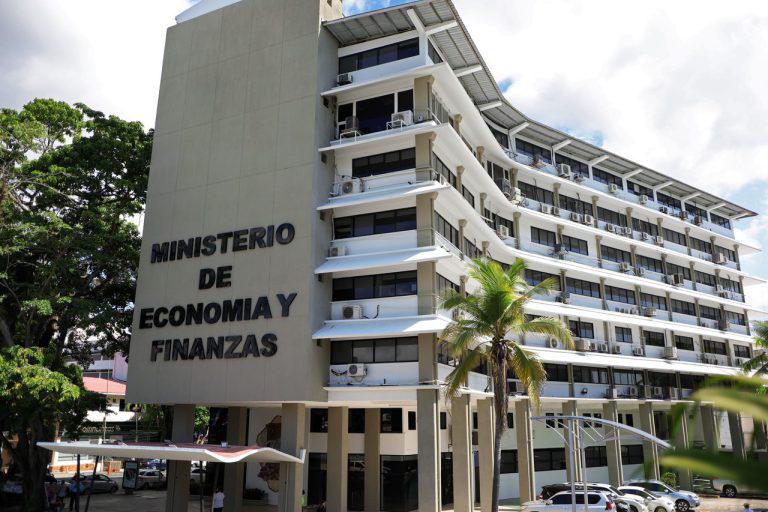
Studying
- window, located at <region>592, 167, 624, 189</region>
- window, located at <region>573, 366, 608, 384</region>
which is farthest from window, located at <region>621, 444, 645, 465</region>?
window, located at <region>592, 167, 624, 189</region>

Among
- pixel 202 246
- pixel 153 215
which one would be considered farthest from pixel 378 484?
pixel 153 215

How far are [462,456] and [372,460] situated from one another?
8041mm

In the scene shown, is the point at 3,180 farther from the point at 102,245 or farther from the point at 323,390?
the point at 323,390

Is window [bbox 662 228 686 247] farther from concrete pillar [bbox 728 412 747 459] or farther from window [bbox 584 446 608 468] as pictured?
window [bbox 584 446 608 468]

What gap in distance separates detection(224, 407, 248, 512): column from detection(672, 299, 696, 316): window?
36.3m

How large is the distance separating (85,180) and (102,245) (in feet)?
15.9

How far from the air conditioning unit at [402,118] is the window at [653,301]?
1129 inches

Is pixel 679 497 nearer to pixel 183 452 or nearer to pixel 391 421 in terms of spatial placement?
pixel 391 421

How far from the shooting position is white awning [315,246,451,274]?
2845 centimetres

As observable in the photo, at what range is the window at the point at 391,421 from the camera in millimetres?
36625

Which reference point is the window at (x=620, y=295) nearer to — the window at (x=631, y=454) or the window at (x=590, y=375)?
the window at (x=590, y=375)

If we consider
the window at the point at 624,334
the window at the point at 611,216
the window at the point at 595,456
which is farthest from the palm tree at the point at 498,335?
the window at the point at 611,216

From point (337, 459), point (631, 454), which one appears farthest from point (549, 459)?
point (337, 459)

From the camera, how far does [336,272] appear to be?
101ft
